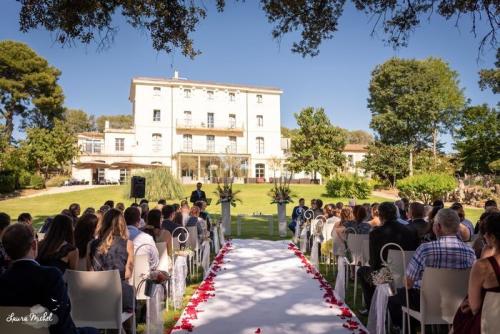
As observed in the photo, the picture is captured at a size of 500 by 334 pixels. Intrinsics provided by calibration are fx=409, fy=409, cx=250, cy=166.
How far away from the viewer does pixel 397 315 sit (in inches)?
149

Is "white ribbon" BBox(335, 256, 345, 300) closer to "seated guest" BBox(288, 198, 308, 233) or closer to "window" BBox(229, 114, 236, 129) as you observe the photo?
"seated guest" BBox(288, 198, 308, 233)

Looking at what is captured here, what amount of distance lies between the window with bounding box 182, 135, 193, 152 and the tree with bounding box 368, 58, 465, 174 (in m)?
18.3

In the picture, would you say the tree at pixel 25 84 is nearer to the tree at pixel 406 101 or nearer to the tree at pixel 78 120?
the tree at pixel 78 120

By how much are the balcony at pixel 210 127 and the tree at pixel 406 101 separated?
46.8ft

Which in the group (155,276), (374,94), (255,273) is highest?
(374,94)

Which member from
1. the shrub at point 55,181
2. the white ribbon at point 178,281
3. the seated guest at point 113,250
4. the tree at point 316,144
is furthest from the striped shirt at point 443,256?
the shrub at point 55,181

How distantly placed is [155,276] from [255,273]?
142 inches

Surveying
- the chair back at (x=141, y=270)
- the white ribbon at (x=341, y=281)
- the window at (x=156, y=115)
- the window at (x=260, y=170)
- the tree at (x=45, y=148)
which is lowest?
the white ribbon at (x=341, y=281)

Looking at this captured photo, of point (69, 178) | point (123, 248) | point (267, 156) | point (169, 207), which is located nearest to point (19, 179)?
point (69, 178)

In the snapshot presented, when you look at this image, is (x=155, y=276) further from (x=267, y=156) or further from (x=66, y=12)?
(x=267, y=156)

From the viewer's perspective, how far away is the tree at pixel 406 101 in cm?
3425

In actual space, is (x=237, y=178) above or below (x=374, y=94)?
below

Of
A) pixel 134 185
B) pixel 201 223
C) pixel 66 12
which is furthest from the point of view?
pixel 134 185

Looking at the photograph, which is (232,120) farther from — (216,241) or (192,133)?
(216,241)
